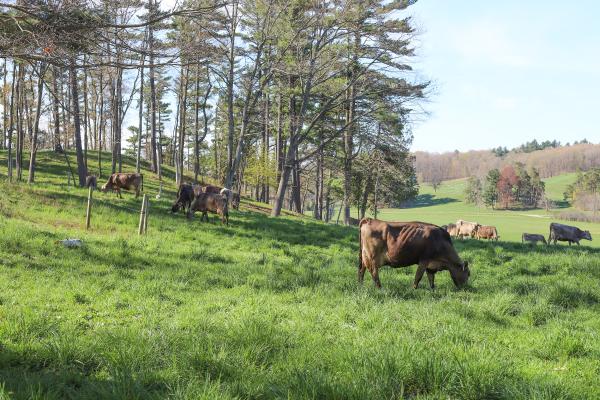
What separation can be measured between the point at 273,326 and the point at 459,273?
5.60 m

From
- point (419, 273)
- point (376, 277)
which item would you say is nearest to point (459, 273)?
point (419, 273)

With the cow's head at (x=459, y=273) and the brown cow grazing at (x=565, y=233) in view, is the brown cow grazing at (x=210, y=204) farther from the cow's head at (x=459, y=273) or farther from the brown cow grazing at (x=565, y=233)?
the brown cow grazing at (x=565, y=233)

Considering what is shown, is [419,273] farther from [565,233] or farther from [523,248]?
[565,233]

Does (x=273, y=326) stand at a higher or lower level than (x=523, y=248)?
higher

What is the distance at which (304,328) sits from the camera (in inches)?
218

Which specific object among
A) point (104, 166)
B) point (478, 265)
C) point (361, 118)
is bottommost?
point (478, 265)

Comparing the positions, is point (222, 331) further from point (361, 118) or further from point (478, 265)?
point (361, 118)

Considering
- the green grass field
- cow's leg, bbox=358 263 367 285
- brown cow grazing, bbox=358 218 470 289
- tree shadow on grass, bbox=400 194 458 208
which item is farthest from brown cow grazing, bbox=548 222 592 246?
tree shadow on grass, bbox=400 194 458 208

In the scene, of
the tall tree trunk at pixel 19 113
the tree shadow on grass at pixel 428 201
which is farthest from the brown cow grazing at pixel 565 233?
the tree shadow on grass at pixel 428 201

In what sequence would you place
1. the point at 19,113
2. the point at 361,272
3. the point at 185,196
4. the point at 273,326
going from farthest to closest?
the point at 19,113 → the point at 185,196 → the point at 361,272 → the point at 273,326

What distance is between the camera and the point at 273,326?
5195 millimetres

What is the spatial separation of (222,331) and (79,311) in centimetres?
260

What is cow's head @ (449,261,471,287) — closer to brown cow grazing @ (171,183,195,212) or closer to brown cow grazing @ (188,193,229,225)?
brown cow grazing @ (188,193,229,225)

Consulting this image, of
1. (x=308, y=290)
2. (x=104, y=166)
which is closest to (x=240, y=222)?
(x=308, y=290)
